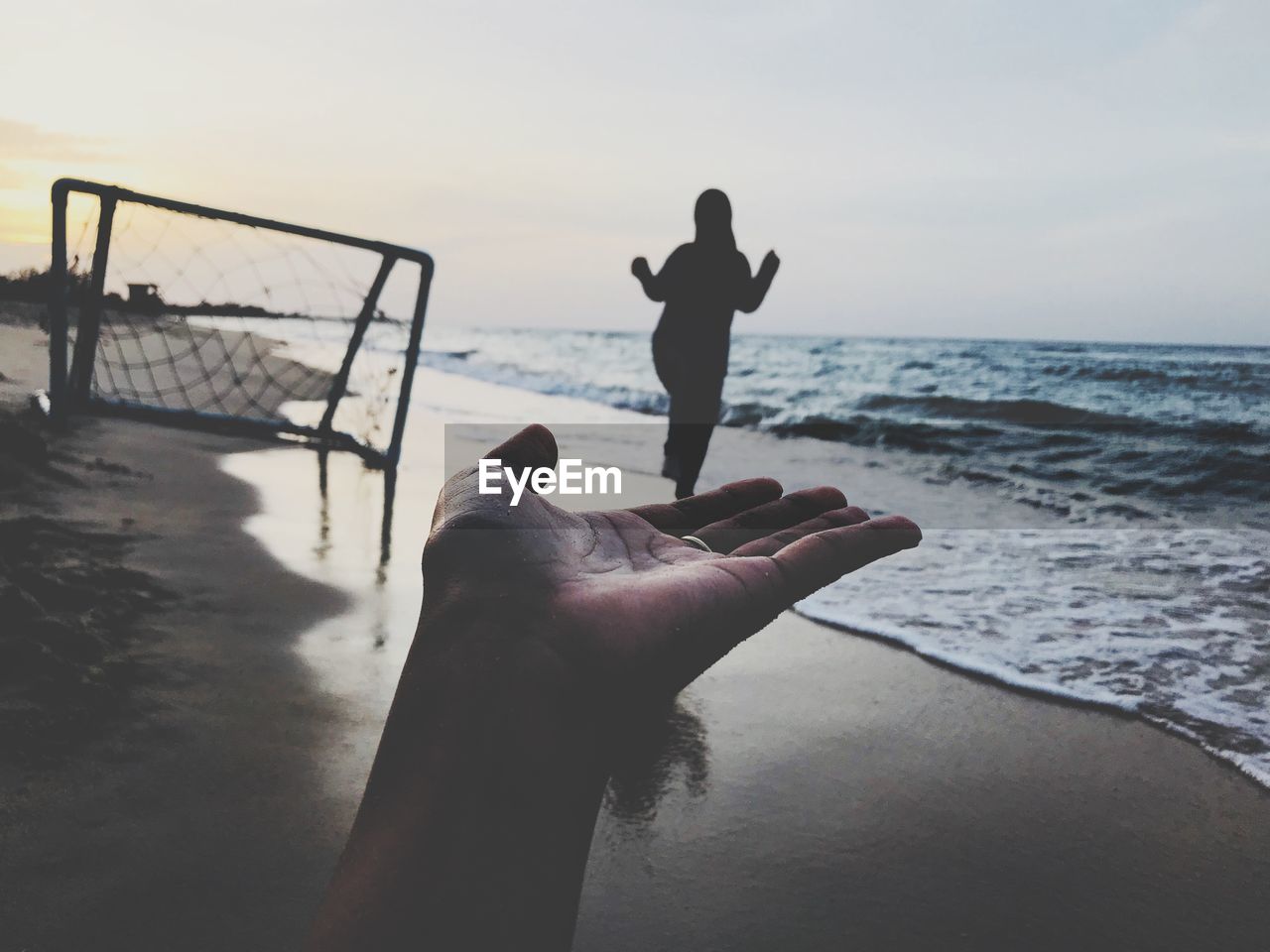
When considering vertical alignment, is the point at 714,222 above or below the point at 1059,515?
above

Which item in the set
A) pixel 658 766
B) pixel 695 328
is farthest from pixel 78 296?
pixel 658 766

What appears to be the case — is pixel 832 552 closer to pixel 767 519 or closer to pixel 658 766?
pixel 767 519

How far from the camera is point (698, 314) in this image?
5258 mm

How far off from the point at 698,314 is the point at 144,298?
7.03 m

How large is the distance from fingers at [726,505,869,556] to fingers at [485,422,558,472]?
46 cm

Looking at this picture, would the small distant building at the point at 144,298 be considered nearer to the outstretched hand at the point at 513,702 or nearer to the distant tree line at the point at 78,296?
the distant tree line at the point at 78,296

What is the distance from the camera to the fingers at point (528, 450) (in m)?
1.55

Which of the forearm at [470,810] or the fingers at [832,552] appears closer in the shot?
the forearm at [470,810]

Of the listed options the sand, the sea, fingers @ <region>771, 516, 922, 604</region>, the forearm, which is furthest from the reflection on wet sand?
the sea

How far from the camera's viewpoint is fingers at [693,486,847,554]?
214cm

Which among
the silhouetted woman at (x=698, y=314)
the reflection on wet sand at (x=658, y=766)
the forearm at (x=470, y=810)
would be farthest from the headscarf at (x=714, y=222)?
the forearm at (x=470, y=810)

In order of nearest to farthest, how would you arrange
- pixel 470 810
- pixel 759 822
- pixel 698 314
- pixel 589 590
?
1. pixel 470 810
2. pixel 589 590
3. pixel 759 822
4. pixel 698 314

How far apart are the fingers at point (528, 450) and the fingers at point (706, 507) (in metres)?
0.50

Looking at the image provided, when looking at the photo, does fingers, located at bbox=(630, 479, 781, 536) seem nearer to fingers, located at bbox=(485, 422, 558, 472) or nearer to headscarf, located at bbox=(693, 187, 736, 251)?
fingers, located at bbox=(485, 422, 558, 472)
